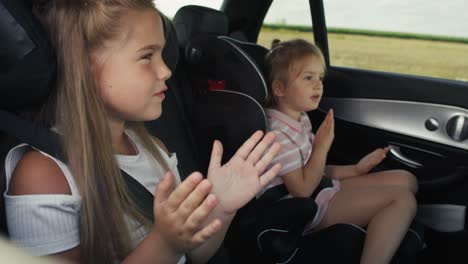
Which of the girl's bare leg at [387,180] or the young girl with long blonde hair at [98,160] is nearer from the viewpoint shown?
the young girl with long blonde hair at [98,160]

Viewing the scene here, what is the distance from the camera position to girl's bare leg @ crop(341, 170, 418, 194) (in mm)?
1991

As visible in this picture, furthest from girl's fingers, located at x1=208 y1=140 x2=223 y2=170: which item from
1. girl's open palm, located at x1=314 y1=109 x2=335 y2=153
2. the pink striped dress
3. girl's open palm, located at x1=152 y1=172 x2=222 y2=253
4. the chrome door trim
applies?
the chrome door trim

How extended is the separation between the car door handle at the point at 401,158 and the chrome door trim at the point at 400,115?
0.07m

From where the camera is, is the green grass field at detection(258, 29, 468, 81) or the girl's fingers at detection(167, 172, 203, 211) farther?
the green grass field at detection(258, 29, 468, 81)

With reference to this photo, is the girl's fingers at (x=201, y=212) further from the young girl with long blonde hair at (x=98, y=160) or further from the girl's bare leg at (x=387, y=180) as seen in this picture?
the girl's bare leg at (x=387, y=180)

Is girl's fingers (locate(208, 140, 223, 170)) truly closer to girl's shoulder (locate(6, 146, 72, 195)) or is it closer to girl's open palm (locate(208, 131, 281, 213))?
girl's open palm (locate(208, 131, 281, 213))

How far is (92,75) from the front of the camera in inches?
38.8

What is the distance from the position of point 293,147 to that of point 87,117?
3.35 feet

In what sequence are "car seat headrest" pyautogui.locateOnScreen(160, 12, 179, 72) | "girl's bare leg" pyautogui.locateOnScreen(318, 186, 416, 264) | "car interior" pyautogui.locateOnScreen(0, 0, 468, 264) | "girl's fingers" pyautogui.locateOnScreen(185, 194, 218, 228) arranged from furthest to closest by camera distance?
"girl's bare leg" pyautogui.locateOnScreen(318, 186, 416, 264), "car seat headrest" pyautogui.locateOnScreen(160, 12, 179, 72), "car interior" pyautogui.locateOnScreen(0, 0, 468, 264), "girl's fingers" pyautogui.locateOnScreen(185, 194, 218, 228)

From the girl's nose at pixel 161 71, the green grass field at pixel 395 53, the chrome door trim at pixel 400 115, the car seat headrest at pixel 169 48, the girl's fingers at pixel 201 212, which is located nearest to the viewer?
the girl's fingers at pixel 201 212

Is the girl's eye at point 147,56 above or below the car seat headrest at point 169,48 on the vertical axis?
above

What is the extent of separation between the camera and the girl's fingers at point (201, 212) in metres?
0.81

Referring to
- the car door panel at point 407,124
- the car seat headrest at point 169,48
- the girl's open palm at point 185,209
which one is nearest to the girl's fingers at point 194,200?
the girl's open palm at point 185,209

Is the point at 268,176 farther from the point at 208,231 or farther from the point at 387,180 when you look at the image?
the point at 387,180
